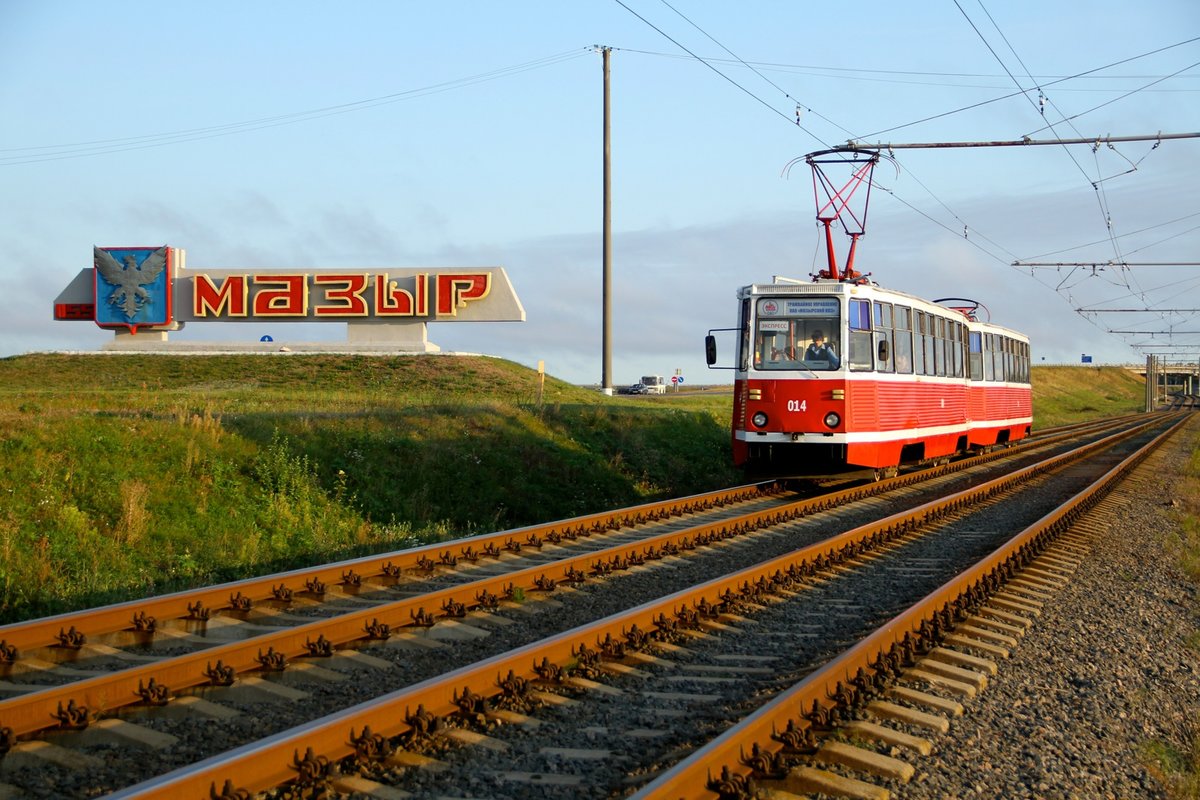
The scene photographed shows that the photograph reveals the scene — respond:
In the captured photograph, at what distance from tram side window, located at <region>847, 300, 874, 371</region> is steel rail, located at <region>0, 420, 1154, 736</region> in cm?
498

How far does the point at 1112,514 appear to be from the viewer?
16.5 m

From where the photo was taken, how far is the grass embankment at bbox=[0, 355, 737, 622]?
10659mm

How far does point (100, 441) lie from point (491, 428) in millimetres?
7105

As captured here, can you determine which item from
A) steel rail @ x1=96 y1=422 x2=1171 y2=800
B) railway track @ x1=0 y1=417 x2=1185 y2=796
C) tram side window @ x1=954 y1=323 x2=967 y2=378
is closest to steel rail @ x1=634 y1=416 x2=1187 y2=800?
railway track @ x1=0 y1=417 x2=1185 y2=796

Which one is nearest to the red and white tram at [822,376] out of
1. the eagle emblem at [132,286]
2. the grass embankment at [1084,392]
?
the eagle emblem at [132,286]

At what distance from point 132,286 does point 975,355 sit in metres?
33.2

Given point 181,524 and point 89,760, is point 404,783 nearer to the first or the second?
point 89,760

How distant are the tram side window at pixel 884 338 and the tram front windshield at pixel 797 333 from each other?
2.57 ft

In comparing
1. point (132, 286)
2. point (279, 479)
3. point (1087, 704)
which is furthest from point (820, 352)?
point (132, 286)

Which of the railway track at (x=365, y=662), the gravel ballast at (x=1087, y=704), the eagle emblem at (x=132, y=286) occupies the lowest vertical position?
the gravel ballast at (x=1087, y=704)

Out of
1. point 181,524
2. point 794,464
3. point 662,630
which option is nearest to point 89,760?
point 662,630

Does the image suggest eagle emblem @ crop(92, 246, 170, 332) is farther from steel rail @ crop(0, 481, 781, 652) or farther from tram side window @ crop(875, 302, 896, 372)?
steel rail @ crop(0, 481, 781, 652)

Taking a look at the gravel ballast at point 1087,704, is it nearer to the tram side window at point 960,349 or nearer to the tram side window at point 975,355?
the tram side window at point 960,349

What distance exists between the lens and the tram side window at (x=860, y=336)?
1652 cm
